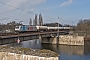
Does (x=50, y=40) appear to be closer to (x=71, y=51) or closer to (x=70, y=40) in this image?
(x=70, y=40)

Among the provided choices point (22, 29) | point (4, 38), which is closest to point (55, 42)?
A: point (22, 29)

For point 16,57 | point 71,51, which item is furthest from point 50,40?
point 16,57

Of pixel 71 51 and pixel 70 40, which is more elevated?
pixel 70 40

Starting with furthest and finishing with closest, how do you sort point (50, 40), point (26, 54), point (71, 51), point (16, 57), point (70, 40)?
point (50, 40)
point (70, 40)
point (71, 51)
point (16, 57)
point (26, 54)

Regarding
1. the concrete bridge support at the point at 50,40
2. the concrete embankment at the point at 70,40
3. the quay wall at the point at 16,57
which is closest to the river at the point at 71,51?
the concrete embankment at the point at 70,40

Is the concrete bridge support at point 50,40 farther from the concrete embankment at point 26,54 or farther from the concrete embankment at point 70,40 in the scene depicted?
the concrete embankment at point 26,54

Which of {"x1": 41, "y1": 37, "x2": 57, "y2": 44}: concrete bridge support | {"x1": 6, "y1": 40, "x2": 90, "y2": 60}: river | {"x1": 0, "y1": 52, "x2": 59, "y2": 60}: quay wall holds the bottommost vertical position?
{"x1": 6, "y1": 40, "x2": 90, "y2": 60}: river

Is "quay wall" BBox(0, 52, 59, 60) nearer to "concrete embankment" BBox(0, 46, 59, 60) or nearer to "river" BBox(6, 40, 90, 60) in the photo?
"concrete embankment" BBox(0, 46, 59, 60)

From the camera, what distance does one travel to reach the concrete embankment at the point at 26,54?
15430 millimetres

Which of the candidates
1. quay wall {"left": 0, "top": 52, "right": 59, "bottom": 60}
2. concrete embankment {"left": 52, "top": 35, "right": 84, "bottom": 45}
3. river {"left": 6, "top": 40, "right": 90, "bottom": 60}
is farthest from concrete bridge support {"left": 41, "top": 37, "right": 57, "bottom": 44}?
quay wall {"left": 0, "top": 52, "right": 59, "bottom": 60}

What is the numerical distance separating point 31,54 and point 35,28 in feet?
227

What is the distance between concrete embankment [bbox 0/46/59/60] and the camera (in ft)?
50.6

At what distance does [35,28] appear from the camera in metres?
85.2

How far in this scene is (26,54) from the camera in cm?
1639
